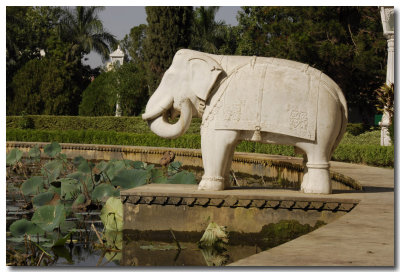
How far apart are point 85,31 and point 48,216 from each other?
24.6 meters

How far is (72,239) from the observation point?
20.5 ft

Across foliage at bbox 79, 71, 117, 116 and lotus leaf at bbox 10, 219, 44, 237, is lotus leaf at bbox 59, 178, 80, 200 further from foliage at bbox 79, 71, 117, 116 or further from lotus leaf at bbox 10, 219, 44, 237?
foliage at bbox 79, 71, 117, 116

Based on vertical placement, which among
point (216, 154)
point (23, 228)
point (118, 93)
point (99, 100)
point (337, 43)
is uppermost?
point (337, 43)

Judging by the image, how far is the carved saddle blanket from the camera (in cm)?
599

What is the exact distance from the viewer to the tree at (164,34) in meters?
24.5

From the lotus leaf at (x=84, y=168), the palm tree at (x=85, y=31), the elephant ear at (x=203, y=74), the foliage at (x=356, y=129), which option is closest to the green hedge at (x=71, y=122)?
the palm tree at (x=85, y=31)

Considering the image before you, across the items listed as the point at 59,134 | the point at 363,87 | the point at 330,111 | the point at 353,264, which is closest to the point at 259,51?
the point at 363,87

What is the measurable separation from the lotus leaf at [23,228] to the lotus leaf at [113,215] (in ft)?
2.60

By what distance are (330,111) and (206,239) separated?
65.7 inches

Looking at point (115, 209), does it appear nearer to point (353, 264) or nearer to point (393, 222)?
point (393, 222)

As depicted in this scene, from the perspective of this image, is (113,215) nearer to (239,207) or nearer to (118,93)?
(239,207)

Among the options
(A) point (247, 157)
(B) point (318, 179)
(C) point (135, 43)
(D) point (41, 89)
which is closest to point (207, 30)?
(C) point (135, 43)

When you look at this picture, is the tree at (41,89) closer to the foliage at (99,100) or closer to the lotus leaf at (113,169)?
the foliage at (99,100)

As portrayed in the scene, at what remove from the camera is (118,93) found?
27.8 meters
